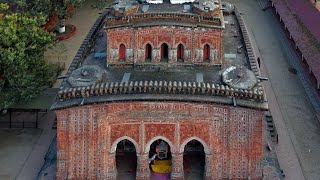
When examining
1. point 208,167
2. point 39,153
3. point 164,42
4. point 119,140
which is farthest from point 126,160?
point 164,42

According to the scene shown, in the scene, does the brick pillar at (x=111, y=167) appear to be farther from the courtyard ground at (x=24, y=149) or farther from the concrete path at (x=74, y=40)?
the concrete path at (x=74, y=40)

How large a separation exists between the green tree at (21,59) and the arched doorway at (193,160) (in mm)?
8648

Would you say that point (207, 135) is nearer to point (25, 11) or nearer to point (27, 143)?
point (27, 143)

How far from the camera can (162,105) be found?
23812 mm

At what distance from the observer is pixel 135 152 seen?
2645 centimetres

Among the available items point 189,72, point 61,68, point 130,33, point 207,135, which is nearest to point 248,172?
point 207,135

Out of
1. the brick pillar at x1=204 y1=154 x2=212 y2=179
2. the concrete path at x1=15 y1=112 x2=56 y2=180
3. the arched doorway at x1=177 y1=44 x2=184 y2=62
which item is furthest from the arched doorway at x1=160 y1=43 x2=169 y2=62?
the concrete path at x1=15 y1=112 x2=56 y2=180

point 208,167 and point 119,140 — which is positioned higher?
point 119,140

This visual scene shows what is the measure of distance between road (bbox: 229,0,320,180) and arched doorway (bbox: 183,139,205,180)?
4.05 m

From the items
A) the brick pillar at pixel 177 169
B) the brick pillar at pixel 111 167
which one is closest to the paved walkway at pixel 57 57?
the brick pillar at pixel 111 167

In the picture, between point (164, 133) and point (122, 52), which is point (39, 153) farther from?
point (164, 133)

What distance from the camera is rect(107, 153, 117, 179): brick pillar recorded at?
24.6 m

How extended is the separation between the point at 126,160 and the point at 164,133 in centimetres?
305

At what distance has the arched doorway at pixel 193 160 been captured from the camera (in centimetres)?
2534
